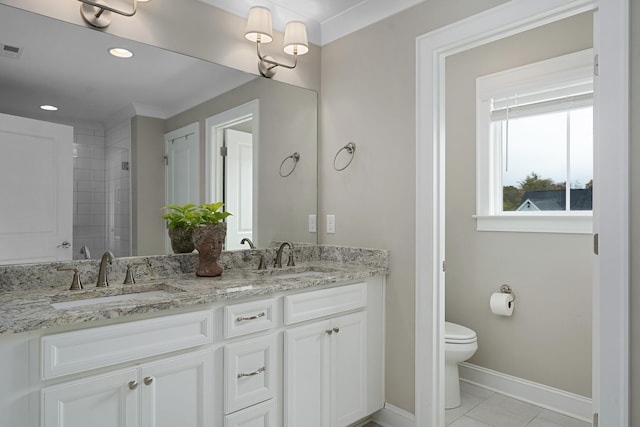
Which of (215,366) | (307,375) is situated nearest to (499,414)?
(307,375)

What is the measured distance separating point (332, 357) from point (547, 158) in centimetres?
198

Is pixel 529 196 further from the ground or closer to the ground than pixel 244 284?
further from the ground

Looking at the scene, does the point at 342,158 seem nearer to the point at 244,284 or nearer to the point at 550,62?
the point at 244,284

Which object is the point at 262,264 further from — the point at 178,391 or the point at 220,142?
the point at 178,391

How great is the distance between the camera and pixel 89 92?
189 cm

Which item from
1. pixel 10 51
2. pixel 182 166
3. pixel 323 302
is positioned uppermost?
pixel 10 51

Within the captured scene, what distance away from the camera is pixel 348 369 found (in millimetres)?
2168

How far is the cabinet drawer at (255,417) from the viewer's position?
168cm

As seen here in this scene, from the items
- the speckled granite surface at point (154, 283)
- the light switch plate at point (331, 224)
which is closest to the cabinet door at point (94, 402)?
the speckled granite surface at point (154, 283)

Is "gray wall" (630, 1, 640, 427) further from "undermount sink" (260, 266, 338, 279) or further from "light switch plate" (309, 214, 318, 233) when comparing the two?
"light switch plate" (309, 214, 318, 233)

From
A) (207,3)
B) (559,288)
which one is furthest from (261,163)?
(559,288)

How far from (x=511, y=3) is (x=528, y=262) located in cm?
162

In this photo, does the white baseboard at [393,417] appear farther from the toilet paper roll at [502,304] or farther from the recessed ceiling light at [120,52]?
the recessed ceiling light at [120,52]

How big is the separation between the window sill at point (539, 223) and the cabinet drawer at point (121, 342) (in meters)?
2.08
